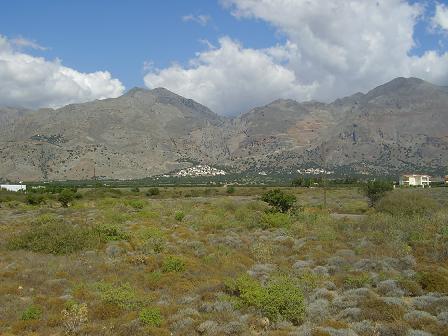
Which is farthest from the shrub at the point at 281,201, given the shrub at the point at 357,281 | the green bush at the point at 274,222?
the shrub at the point at 357,281

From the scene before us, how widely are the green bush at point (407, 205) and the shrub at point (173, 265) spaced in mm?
24431

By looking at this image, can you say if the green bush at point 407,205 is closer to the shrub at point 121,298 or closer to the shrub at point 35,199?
the shrub at point 121,298

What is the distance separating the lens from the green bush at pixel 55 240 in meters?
24.9

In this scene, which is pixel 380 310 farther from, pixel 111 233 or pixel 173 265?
pixel 111 233

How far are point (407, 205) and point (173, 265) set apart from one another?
88.4 ft

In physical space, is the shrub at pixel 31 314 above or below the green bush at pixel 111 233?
below

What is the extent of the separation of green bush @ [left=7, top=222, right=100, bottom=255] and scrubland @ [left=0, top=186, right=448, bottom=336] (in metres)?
0.07

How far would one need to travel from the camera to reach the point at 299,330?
12000 millimetres

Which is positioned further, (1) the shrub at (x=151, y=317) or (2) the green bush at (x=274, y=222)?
(2) the green bush at (x=274, y=222)

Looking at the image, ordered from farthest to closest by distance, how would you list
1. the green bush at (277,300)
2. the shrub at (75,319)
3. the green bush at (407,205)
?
1. the green bush at (407,205)
2. the green bush at (277,300)
3. the shrub at (75,319)

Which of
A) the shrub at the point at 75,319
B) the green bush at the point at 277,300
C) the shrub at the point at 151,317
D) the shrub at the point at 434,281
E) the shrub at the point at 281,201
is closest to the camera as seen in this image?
the shrub at the point at 75,319

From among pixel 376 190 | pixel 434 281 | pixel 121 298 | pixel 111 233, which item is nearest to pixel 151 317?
pixel 121 298

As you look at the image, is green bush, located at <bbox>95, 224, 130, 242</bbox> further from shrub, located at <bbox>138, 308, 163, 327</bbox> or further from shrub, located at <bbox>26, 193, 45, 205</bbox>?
shrub, located at <bbox>26, 193, 45, 205</bbox>

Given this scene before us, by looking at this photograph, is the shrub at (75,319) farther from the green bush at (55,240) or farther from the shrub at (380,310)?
the green bush at (55,240)
